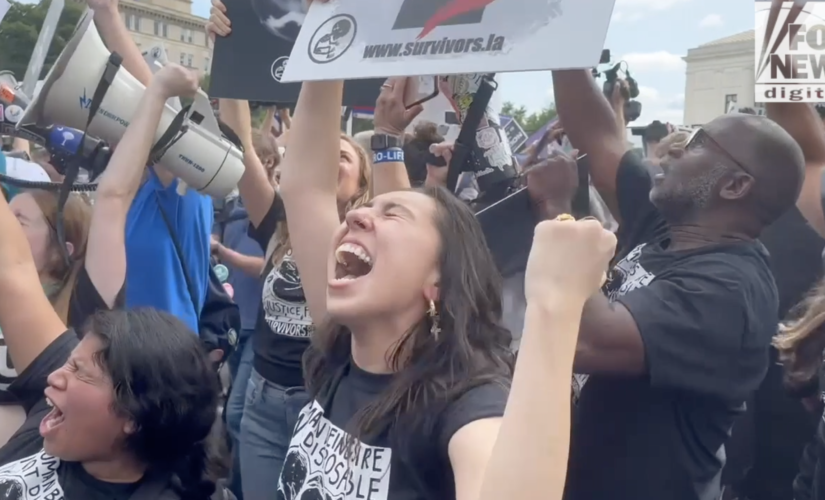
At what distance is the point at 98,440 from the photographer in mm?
1898

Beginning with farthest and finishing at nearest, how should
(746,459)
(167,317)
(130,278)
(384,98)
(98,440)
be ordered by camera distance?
(746,459) < (130,278) < (384,98) < (167,317) < (98,440)

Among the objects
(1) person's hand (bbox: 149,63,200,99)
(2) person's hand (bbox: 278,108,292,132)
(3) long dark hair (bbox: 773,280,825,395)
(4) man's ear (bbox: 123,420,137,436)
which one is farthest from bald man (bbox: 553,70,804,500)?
(2) person's hand (bbox: 278,108,292,132)

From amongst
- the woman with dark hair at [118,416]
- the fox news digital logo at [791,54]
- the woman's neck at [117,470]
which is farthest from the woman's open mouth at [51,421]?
the fox news digital logo at [791,54]

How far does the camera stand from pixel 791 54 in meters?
2.76

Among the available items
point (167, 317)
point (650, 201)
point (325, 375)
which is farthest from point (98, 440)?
point (650, 201)

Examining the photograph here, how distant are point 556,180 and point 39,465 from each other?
137 centimetres

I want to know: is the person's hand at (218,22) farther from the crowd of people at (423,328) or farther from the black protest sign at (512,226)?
the black protest sign at (512,226)

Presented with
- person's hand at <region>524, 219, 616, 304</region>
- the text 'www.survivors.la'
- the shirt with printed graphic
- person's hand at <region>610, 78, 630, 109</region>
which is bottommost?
the shirt with printed graphic

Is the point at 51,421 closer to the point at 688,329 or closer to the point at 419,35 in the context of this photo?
the point at 419,35

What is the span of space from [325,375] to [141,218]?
4.44 ft

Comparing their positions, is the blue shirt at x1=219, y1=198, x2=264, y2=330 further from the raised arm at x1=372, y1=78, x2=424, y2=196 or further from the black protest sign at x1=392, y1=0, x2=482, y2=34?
the black protest sign at x1=392, y1=0, x2=482, y2=34

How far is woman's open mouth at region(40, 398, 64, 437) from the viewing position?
1.87 meters

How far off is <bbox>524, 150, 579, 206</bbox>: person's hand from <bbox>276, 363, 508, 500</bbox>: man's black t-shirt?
0.72m

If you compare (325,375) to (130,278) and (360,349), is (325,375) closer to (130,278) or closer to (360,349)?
(360,349)
